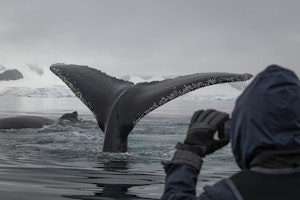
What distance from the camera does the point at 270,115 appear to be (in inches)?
84.1

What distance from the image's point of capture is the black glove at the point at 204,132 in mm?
2473

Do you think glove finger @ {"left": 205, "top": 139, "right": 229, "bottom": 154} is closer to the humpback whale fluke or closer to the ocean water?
the ocean water

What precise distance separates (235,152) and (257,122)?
0.24m

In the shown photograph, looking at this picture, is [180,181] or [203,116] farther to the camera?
[203,116]

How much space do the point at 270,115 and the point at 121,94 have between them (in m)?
5.45

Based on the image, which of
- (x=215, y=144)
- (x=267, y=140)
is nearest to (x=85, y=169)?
(x=215, y=144)

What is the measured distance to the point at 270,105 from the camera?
7.02ft

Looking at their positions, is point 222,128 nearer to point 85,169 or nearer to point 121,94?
point 85,169

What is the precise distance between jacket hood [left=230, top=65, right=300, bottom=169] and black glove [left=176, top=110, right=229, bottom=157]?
0.24m

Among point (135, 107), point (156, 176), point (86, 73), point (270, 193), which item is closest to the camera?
point (270, 193)

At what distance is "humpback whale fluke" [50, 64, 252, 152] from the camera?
6875 millimetres

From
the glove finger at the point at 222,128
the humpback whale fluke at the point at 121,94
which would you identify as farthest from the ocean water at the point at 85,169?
the glove finger at the point at 222,128

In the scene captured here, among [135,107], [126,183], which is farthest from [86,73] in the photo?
[126,183]

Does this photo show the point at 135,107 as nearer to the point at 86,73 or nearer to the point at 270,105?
the point at 86,73
